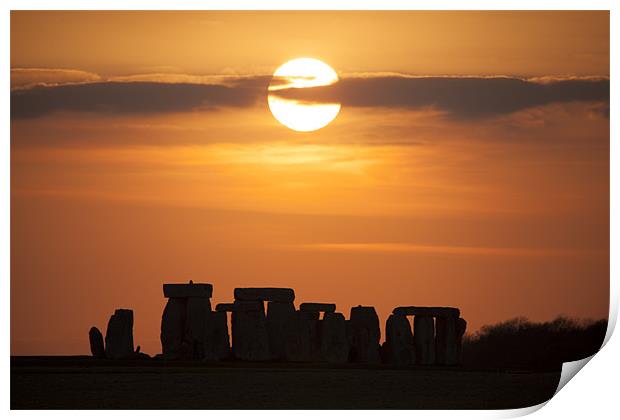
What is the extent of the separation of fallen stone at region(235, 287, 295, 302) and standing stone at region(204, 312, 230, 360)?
19.4 inches

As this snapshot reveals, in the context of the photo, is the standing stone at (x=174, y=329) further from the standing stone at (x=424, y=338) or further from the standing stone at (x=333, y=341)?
the standing stone at (x=424, y=338)

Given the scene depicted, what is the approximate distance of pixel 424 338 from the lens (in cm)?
1033

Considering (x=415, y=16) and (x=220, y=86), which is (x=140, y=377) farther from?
(x=415, y=16)

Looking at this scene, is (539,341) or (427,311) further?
(427,311)

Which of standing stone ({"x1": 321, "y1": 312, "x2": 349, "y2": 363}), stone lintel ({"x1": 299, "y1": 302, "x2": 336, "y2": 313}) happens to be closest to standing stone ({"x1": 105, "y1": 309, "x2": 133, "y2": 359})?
A: stone lintel ({"x1": 299, "y1": 302, "x2": 336, "y2": 313})

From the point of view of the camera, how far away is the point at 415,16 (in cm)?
907

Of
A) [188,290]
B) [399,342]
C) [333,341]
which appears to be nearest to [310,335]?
[333,341]

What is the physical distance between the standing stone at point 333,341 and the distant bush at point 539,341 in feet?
3.68

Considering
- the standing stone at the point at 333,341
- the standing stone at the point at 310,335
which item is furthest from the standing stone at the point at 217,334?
the standing stone at the point at 333,341

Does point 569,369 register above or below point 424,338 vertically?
below

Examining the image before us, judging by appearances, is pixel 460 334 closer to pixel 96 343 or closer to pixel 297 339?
pixel 297 339

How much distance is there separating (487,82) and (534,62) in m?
0.28

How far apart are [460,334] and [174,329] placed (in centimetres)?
183

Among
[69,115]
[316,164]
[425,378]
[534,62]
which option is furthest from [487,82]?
[69,115]
